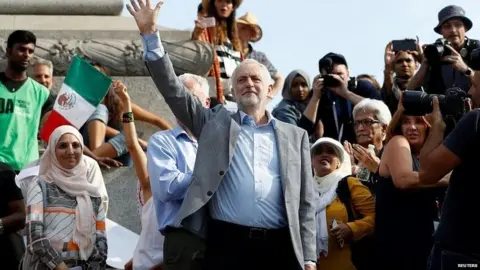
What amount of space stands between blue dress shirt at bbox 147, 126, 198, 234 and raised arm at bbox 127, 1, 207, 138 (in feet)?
1.00

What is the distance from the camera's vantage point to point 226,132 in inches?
315

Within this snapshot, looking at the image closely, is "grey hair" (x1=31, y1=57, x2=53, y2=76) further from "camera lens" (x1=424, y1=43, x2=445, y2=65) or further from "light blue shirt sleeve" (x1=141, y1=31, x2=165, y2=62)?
"light blue shirt sleeve" (x1=141, y1=31, x2=165, y2=62)

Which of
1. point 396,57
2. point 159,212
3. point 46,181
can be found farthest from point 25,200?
point 396,57

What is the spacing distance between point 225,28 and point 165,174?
177 inches

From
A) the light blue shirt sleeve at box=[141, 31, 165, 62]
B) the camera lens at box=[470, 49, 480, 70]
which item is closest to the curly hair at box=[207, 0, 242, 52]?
the light blue shirt sleeve at box=[141, 31, 165, 62]

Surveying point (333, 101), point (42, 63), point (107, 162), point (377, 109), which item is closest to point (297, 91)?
point (333, 101)

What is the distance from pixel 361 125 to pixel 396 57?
166cm

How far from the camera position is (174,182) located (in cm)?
807

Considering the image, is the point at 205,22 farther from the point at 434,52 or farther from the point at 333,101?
the point at 434,52

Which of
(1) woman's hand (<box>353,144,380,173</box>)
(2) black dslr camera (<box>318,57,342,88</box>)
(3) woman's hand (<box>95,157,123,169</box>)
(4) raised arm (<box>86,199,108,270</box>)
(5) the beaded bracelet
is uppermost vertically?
(2) black dslr camera (<box>318,57,342,88</box>)

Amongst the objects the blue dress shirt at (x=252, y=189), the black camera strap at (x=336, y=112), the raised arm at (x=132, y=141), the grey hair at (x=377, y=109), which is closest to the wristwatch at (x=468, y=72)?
the grey hair at (x=377, y=109)

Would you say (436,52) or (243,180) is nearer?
(243,180)

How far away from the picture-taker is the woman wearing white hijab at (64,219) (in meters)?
9.25

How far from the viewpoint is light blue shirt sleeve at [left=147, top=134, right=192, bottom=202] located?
8070 mm
